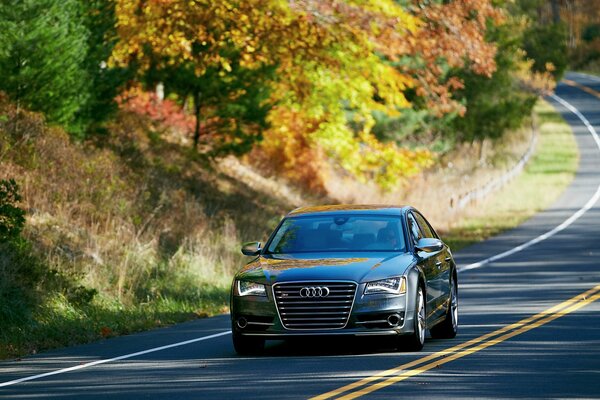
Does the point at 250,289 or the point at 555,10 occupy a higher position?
the point at 250,289

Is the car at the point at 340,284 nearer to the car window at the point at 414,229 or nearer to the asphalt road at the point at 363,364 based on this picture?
the car window at the point at 414,229

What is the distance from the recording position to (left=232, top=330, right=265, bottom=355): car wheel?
50.9ft

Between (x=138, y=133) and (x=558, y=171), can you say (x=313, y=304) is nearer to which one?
(x=138, y=133)

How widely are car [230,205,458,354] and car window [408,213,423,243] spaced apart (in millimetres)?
36

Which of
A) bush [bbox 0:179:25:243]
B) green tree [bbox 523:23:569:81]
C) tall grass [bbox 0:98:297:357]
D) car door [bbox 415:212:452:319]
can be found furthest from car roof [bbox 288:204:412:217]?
green tree [bbox 523:23:569:81]

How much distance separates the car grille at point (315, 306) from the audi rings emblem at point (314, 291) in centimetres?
2

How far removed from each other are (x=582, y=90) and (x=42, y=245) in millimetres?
94945

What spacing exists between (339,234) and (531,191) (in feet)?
140

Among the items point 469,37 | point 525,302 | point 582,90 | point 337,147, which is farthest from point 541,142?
point 525,302

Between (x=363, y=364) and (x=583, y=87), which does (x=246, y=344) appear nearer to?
(x=363, y=364)

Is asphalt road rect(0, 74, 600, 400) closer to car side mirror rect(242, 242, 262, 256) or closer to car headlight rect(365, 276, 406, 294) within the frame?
car headlight rect(365, 276, 406, 294)

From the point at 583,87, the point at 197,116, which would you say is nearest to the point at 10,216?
the point at 197,116

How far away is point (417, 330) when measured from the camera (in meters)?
15.4

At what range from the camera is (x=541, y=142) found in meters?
82.6
